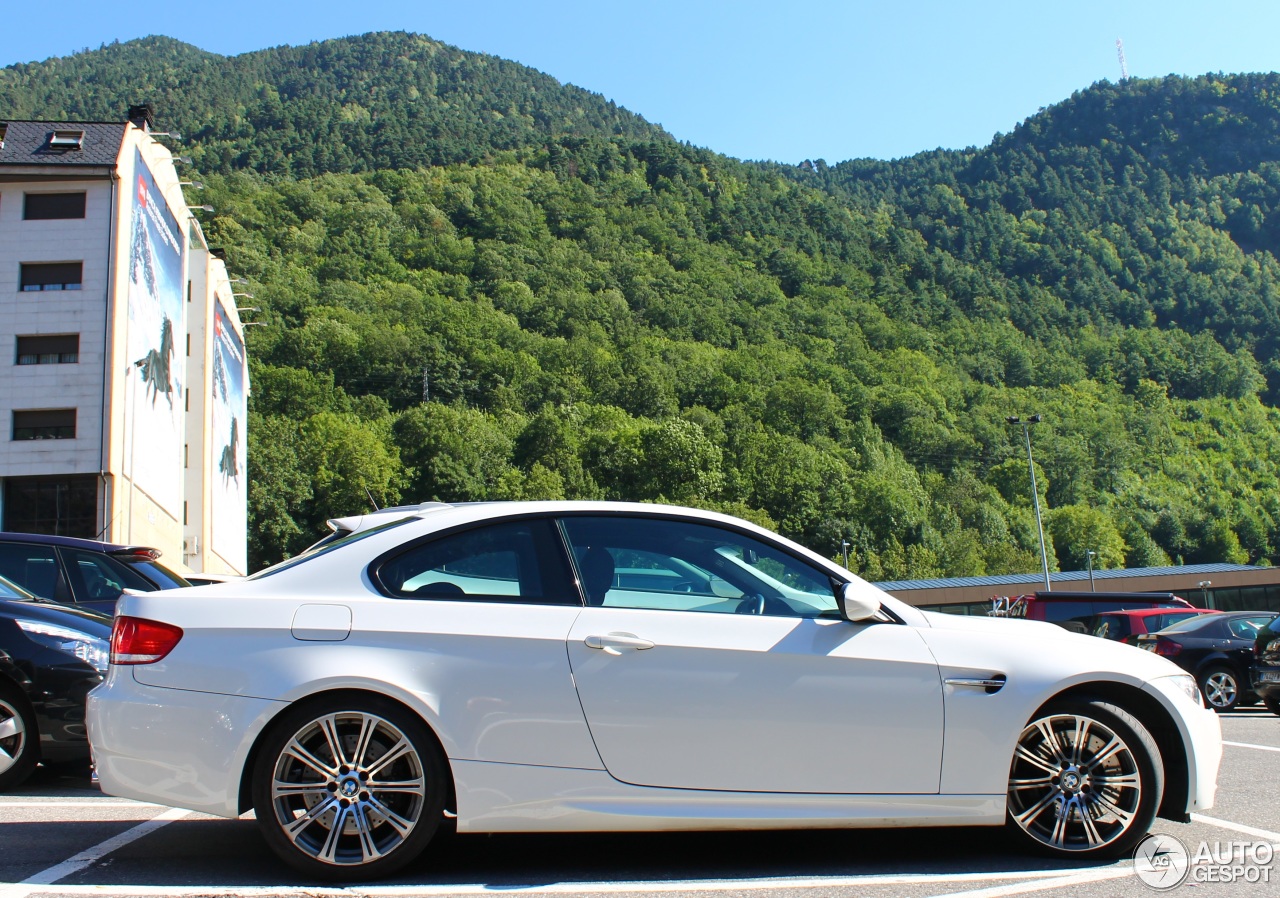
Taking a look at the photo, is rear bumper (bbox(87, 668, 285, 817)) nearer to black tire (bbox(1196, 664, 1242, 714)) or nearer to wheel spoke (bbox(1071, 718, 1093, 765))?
wheel spoke (bbox(1071, 718, 1093, 765))

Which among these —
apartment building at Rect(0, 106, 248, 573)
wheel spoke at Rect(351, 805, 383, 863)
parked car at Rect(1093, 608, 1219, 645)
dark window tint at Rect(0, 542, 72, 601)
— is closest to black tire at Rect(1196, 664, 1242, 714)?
parked car at Rect(1093, 608, 1219, 645)

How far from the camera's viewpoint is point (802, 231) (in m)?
150

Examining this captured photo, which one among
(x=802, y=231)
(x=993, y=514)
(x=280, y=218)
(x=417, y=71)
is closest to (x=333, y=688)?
(x=993, y=514)

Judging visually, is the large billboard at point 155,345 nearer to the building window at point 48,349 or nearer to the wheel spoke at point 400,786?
the building window at point 48,349

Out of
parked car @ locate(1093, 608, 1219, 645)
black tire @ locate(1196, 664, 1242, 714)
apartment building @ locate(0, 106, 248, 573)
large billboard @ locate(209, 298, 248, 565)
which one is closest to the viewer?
black tire @ locate(1196, 664, 1242, 714)

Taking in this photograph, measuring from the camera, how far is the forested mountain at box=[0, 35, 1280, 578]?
9969 cm

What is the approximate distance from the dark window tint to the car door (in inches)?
204

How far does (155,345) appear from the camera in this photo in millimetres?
40406

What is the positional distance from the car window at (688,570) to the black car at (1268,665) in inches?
373

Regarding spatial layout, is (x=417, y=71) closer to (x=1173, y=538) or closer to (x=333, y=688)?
(x=1173, y=538)

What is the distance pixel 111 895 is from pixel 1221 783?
6.05 meters

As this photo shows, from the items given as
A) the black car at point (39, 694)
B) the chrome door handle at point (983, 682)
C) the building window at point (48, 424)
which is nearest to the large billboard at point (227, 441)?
the building window at point (48, 424)

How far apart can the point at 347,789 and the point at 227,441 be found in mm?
54281

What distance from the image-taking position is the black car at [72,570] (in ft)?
26.6
